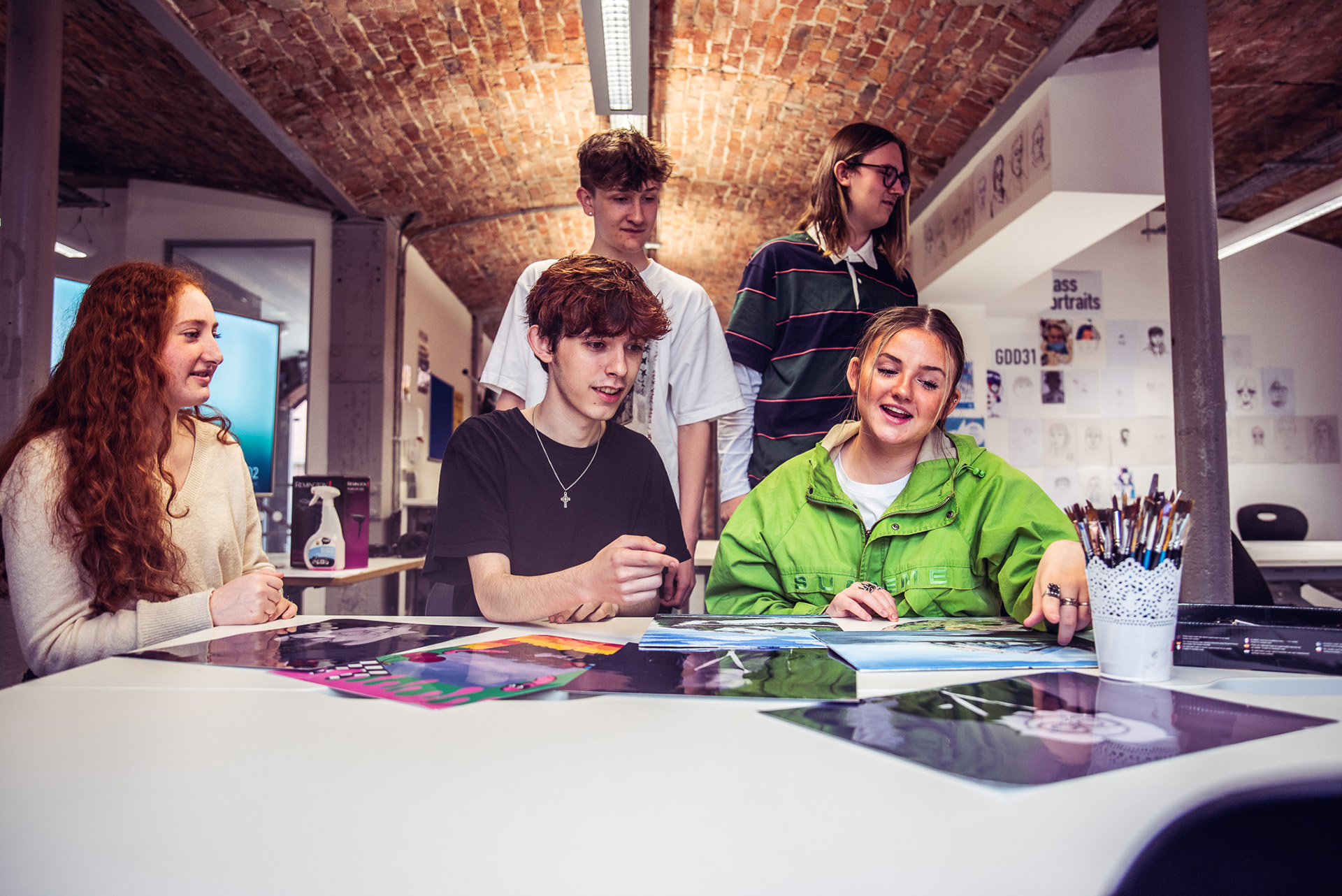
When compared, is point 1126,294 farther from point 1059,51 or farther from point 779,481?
point 779,481

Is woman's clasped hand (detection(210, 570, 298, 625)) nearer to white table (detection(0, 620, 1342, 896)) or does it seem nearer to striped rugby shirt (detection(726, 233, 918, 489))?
white table (detection(0, 620, 1342, 896))

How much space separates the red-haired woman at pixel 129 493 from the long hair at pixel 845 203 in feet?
4.86

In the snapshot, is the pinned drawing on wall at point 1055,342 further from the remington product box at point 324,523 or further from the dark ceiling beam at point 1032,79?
the remington product box at point 324,523

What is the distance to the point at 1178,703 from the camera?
0.73 metres

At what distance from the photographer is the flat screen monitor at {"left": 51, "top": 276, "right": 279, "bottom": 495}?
3.74 metres

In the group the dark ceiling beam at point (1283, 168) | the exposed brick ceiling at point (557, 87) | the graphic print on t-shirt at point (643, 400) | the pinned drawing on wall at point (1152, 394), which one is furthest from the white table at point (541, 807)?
the pinned drawing on wall at point (1152, 394)

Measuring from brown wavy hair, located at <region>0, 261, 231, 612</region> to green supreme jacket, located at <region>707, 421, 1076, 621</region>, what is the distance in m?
0.95

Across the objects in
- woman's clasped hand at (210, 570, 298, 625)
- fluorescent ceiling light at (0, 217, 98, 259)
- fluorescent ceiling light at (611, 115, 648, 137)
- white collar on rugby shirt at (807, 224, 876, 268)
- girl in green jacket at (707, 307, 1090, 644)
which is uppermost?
fluorescent ceiling light at (611, 115, 648, 137)

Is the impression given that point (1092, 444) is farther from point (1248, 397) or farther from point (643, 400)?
point (643, 400)

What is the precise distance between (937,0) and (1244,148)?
11.2ft

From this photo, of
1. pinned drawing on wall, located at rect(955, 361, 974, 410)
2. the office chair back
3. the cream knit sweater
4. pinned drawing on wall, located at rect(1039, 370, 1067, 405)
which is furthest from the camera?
pinned drawing on wall, located at rect(1039, 370, 1067, 405)

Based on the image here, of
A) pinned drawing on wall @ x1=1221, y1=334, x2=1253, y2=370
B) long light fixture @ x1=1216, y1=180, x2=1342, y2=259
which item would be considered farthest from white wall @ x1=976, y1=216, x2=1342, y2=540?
long light fixture @ x1=1216, y1=180, x2=1342, y2=259

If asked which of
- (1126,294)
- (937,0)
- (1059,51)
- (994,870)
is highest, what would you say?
(937,0)

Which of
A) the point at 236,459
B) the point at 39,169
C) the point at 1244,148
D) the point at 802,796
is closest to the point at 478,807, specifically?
the point at 802,796
